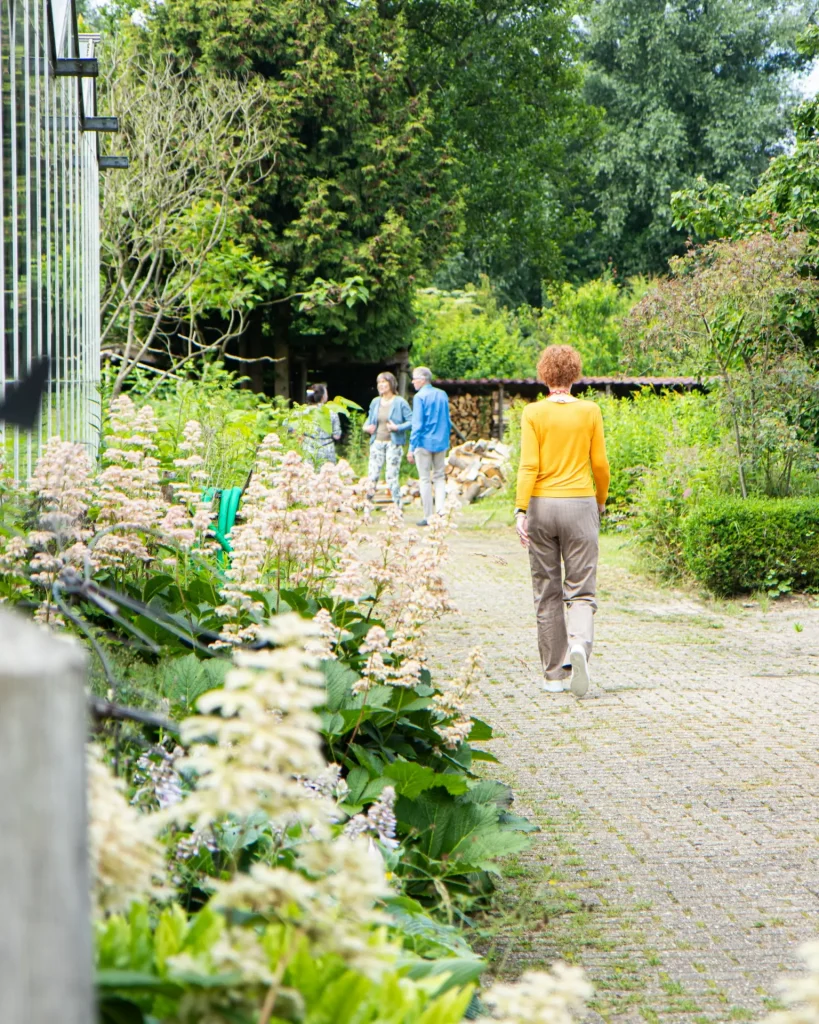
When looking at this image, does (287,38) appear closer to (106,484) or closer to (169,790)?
(106,484)

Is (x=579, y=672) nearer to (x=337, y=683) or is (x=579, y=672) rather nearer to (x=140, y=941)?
(x=337, y=683)

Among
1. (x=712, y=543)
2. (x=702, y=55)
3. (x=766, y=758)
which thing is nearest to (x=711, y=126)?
(x=702, y=55)

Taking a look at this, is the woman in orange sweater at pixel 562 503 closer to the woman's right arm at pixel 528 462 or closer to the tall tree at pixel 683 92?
the woman's right arm at pixel 528 462

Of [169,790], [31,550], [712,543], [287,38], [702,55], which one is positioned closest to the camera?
[169,790]

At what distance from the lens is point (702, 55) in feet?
126

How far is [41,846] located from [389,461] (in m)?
15.8

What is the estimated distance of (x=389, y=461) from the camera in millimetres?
16734

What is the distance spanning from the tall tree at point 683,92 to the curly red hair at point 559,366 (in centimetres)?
3293

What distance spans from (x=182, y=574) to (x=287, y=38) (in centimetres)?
2024

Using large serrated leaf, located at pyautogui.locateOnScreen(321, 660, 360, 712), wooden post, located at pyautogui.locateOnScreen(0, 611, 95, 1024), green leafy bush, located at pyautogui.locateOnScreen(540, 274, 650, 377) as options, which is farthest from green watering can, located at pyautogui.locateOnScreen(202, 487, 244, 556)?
green leafy bush, located at pyautogui.locateOnScreen(540, 274, 650, 377)

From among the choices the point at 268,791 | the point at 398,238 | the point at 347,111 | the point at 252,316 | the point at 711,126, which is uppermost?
the point at 711,126

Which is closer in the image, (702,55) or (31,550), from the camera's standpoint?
(31,550)

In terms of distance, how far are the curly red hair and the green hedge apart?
15.1ft

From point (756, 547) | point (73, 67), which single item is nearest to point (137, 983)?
point (73, 67)
